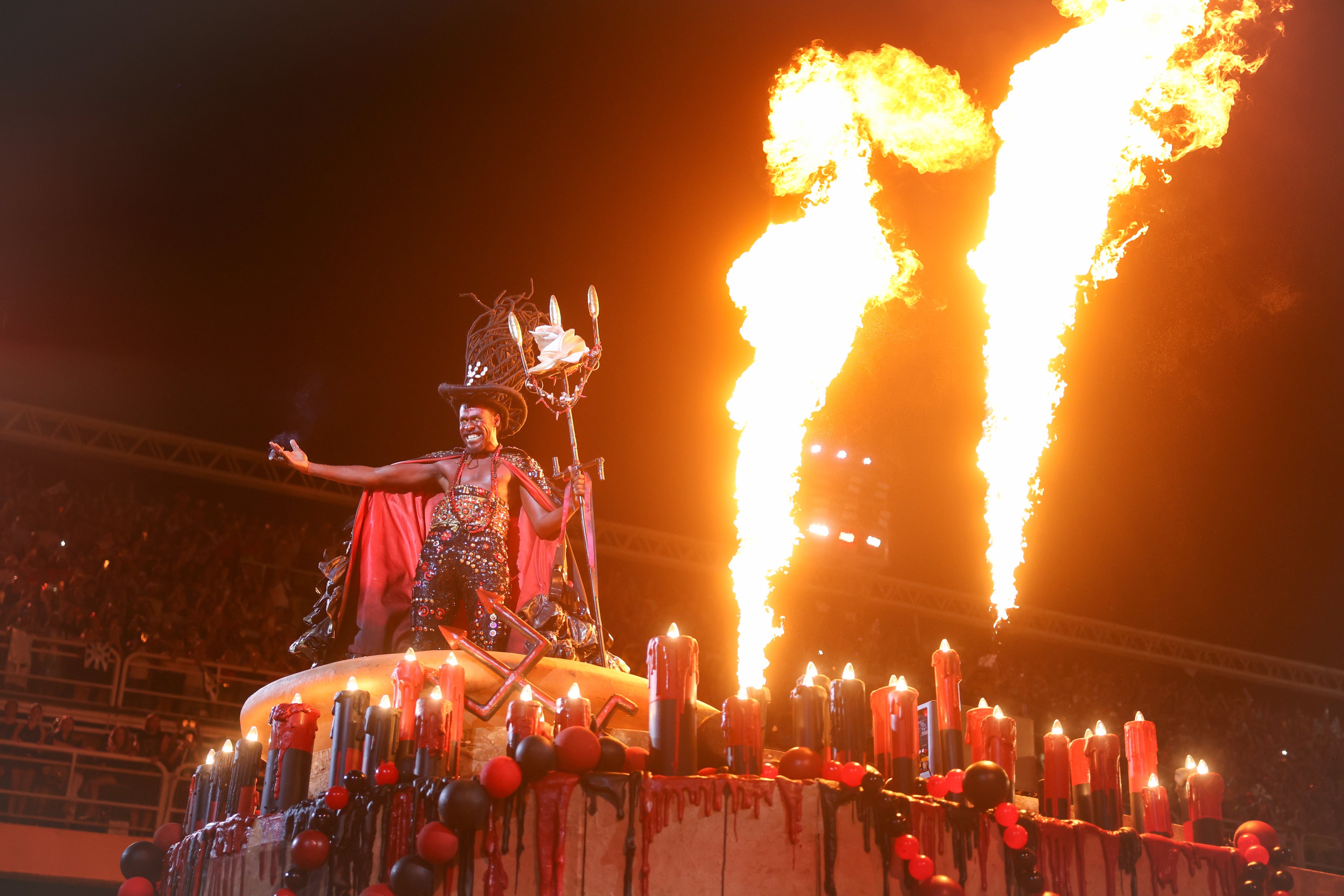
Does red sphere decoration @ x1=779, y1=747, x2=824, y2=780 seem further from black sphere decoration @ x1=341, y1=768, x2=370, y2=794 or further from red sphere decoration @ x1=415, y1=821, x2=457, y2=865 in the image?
black sphere decoration @ x1=341, y1=768, x2=370, y2=794

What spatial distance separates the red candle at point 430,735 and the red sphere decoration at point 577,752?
16.5 inches

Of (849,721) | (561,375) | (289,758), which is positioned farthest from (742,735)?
(561,375)

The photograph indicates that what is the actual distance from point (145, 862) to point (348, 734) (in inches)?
57.2

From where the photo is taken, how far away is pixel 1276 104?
7.39m

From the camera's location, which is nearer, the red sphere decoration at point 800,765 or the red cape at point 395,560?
the red sphere decoration at point 800,765

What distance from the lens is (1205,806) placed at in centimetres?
413

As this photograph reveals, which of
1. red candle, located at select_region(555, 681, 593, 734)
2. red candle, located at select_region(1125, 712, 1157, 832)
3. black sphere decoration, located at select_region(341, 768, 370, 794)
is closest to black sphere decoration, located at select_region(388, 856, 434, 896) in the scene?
black sphere decoration, located at select_region(341, 768, 370, 794)

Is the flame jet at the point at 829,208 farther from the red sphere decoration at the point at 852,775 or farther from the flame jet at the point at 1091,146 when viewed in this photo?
the red sphere decoration at the point at 852,775

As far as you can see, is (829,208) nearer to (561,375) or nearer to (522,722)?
(561,375)

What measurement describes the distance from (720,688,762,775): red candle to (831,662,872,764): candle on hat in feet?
1.24

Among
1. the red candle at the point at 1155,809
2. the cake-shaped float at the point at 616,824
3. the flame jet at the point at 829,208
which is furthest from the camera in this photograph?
the flame jet at the point at 829,208

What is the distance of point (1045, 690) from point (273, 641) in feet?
31.6

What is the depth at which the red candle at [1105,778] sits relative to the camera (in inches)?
153

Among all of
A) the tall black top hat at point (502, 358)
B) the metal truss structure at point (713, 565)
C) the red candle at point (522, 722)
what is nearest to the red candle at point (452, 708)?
the red candle at point (522, 722)
